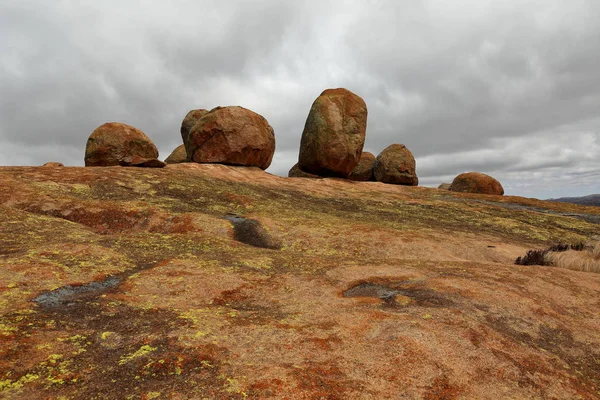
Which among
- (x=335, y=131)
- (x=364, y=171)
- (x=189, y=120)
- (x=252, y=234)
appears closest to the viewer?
(x=252, y=234)

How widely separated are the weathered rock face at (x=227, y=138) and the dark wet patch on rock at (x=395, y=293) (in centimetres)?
2886

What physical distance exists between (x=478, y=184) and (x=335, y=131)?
2430cm

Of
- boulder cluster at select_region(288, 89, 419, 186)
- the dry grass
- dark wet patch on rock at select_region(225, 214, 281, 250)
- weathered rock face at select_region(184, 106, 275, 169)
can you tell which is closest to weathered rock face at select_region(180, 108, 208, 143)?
weathered rock face at select_region(184, 106, 275, 169)

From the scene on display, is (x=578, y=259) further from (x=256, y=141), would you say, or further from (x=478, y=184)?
(x=478, y=184)

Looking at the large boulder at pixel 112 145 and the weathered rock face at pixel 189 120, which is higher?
the weathered rock face at pixel 189 120

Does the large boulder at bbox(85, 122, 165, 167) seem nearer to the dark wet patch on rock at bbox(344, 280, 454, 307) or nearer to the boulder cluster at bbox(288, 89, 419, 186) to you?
the boulder cluster at bbox(288, 89, 419, 186)

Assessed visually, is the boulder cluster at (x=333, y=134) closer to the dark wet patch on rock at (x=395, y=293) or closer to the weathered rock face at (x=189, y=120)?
the weathered rock face at (x=189, y=120)

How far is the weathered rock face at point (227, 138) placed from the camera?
36.2m

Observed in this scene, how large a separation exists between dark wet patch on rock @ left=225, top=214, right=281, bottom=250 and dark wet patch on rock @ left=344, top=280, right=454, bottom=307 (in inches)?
230

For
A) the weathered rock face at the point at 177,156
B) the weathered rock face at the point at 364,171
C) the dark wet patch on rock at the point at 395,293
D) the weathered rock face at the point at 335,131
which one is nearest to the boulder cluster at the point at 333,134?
the weathered rock face at the point at 335,131

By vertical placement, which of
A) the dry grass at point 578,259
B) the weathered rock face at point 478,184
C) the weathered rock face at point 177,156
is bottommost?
the dry grass at point 578,259

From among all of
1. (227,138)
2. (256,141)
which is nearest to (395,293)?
(227,138)

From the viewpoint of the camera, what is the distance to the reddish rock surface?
5.08m

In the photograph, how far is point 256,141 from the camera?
122 ft
